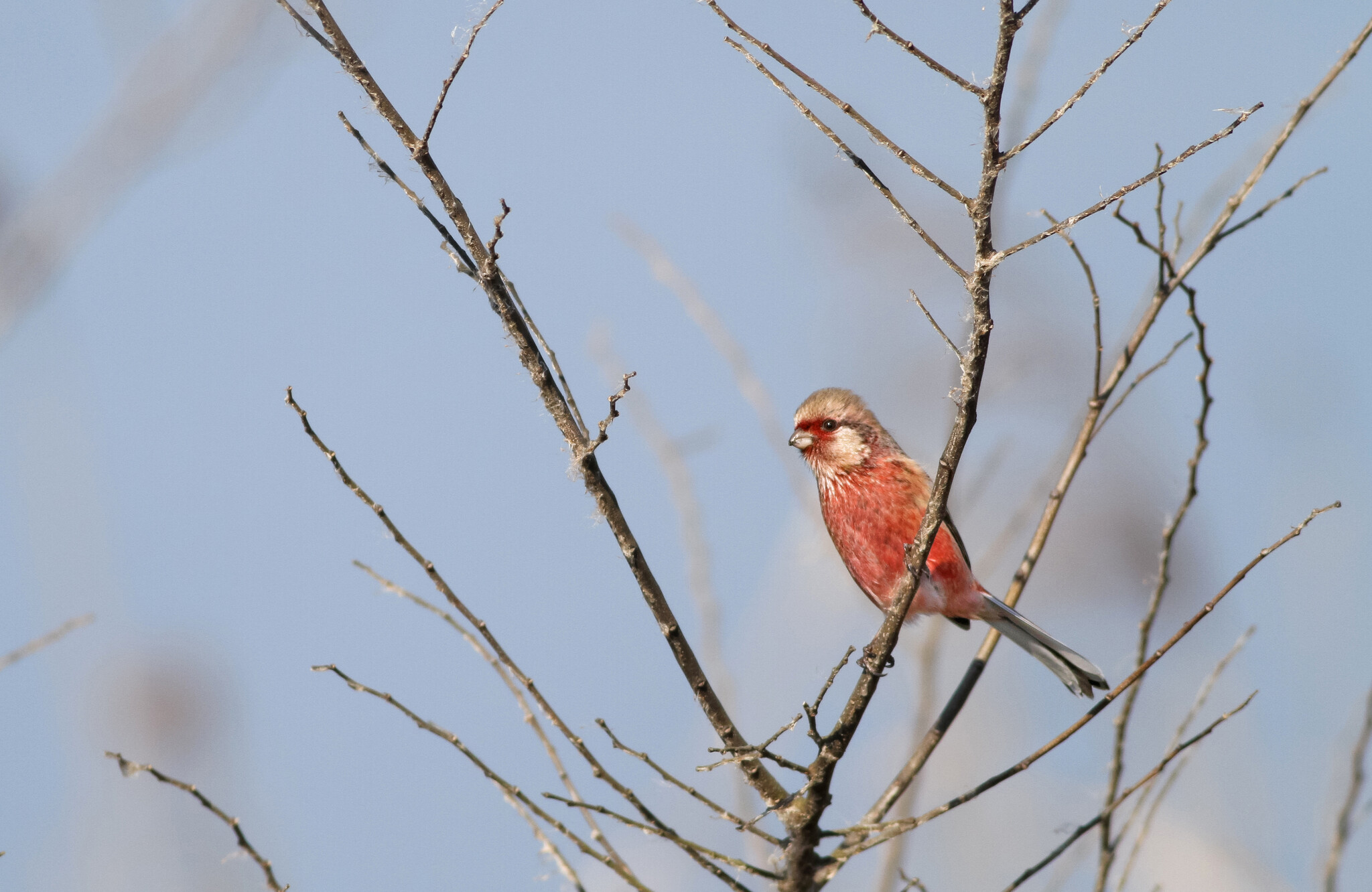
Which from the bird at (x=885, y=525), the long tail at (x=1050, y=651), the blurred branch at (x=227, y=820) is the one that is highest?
the bird at (x=885, y=525)

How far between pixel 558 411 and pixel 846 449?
87.3 inches

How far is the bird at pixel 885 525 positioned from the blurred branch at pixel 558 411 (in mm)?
1386

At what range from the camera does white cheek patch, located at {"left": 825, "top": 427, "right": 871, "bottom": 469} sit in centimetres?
445

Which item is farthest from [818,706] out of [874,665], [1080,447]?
[1080,447]

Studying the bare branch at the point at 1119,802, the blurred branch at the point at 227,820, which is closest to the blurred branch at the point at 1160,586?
the bare branch at the point at 1119,802

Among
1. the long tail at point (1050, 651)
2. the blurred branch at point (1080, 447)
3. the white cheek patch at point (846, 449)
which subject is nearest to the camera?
the blurred branch at point (1080, 447)

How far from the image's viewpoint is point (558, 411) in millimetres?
2447

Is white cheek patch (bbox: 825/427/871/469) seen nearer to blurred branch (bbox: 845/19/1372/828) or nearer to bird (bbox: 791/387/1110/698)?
bird (bbox: 791/387/1110/698)

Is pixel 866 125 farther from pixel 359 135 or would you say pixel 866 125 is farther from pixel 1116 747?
pixel 1116 747

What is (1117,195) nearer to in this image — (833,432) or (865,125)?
(865,125)

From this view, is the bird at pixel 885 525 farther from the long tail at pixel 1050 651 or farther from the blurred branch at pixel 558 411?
the blurred branch at pixel 558 411

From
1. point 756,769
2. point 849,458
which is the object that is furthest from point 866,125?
point 849,458

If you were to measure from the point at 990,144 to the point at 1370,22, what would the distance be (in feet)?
5.09

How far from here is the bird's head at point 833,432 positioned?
4.48 metres
